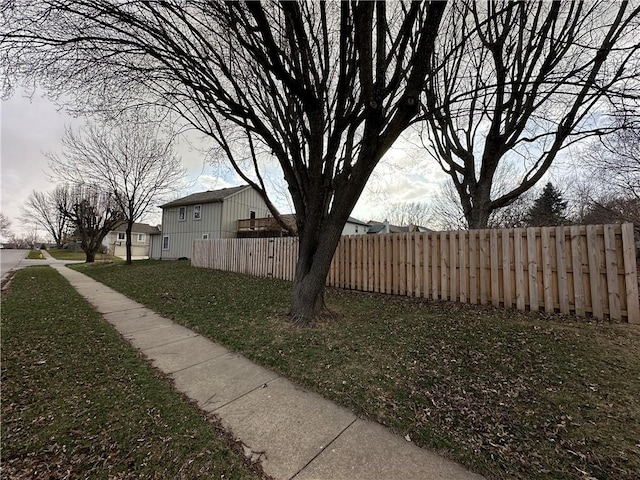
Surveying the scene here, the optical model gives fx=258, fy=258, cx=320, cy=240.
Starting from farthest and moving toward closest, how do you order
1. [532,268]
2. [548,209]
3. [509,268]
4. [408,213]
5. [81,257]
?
[408,213], [81,257], [548,209], [509,268], [532,268]

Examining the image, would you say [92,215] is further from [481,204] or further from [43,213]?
[481,204]

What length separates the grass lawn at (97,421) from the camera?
5.52ft

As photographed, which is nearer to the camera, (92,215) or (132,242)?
(92,215)

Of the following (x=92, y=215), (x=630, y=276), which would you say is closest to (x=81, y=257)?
(x=92, y=215)

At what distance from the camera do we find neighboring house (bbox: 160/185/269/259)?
19.9m

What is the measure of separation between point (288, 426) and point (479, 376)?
2.10m

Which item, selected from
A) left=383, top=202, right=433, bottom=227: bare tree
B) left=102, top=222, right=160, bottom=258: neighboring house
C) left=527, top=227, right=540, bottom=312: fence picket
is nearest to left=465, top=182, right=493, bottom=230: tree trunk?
left=527, top=227, right=540, bottom=312: fence picket

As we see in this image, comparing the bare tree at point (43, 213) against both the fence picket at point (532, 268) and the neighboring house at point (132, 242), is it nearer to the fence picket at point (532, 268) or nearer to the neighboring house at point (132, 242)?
the neighboring house at point (132, 242)

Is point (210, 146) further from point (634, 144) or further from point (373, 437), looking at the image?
point (634, 144)

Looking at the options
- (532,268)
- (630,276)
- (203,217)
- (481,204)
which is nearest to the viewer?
(630,276)

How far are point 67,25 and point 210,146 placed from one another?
3.47 metres

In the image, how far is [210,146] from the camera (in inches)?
290

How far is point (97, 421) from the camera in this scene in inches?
81.7

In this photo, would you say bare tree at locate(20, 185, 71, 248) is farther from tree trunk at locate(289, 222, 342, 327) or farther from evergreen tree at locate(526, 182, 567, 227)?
evergreen tree at locate(526, 182, 567, 227)
